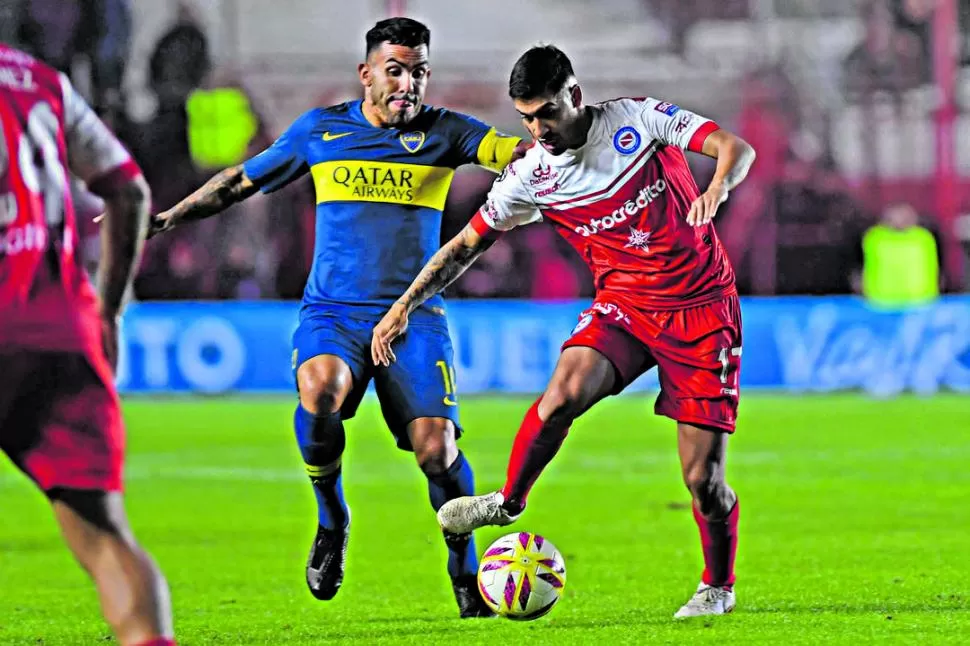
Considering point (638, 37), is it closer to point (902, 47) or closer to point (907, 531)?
point (902, 47)

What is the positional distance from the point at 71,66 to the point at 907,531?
39.1 feet

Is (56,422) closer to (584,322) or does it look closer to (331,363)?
(331,363)

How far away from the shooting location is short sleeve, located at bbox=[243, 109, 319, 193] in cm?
691

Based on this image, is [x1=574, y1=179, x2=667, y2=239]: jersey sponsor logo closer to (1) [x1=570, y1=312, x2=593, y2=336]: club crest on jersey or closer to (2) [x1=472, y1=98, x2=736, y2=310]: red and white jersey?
(2) [x1=472, y1=98, x2=736, y2=310]: red and white jersey

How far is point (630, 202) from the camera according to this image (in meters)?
6.29

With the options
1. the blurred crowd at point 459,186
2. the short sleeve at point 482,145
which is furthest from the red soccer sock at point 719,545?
the blurred crowd at point 459,186

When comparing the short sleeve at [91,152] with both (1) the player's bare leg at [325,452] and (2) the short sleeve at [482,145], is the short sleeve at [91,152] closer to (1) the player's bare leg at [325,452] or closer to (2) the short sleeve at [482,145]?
(1) the player's bare leg at [325,452]

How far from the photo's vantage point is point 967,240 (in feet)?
61.9

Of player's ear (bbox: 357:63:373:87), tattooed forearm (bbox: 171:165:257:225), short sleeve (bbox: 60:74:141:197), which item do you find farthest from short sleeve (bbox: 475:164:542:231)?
short sleeve (bbox: 60:74:141:197)

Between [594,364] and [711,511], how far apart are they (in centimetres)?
70

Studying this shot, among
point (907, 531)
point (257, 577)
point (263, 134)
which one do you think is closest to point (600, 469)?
point (907, 531)

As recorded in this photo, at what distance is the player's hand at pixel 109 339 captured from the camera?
4.02 metres

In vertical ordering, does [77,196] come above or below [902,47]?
below

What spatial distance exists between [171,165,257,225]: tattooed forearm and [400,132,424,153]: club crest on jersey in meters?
0.64
